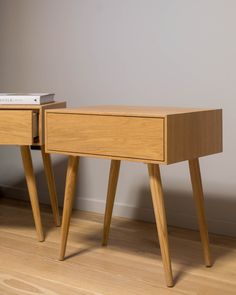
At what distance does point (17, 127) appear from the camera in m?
1.79

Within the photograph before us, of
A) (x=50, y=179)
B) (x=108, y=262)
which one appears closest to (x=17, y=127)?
(x=50, y=179)

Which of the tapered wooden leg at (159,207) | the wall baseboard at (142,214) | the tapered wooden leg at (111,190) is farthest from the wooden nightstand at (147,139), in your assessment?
the wall baseboard at (142,214)

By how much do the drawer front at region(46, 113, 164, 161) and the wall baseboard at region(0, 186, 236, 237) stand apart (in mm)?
682

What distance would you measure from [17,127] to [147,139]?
581 millimetres

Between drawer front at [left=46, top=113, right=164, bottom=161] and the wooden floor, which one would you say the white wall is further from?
drawer front at [left=46, top=113, right=164, bottom=161]

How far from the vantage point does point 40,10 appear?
2395 millimetres

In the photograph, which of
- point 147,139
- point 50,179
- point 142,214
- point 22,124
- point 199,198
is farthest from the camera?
point 142,214

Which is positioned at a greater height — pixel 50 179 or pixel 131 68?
pixel 131 68

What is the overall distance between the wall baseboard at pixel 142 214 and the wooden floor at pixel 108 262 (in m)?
0.05

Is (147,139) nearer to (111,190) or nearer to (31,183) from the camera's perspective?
(111,190)

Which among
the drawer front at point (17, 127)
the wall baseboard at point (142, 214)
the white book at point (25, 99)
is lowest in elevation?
the wall baseboard at point (142, 214)

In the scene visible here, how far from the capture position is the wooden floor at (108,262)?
57.3 inches

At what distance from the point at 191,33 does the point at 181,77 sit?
167mm

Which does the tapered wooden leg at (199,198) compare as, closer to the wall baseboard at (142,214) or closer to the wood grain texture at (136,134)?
the wood grain texture at (136,134)
